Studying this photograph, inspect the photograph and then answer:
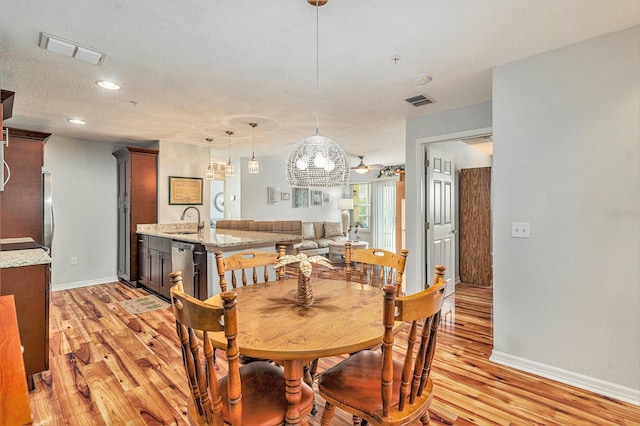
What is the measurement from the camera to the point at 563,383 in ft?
7.22

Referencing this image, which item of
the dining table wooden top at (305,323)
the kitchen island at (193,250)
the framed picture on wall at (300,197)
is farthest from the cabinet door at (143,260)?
the framed picture on wall at (300,197)

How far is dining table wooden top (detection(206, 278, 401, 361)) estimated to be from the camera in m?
1.20

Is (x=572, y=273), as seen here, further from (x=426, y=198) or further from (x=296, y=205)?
(x=296, y=205)

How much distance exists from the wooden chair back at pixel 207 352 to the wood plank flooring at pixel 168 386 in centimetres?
95

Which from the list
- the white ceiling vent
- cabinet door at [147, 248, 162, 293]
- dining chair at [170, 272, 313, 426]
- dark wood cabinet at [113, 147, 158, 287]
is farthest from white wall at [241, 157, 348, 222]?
dining chair at [170, 272, 313, 426]

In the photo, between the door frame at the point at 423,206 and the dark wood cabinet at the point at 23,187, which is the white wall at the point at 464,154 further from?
the dark wood cabinet at the point at 23,187

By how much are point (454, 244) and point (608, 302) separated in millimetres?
2699

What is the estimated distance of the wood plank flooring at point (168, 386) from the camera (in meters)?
1.86

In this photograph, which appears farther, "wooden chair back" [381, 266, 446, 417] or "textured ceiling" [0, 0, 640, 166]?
"textured ceiling" [0, 0, 640, 166]

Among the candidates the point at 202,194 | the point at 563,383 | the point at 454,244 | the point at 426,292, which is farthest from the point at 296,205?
the point at 426,292

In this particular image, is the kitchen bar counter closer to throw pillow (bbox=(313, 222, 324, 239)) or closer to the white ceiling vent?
the white ceiling vent

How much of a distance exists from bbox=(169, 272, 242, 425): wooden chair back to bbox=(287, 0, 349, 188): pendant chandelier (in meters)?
1.02

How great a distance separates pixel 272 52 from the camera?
2.24 metres

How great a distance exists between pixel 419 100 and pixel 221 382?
3046 millimetres
